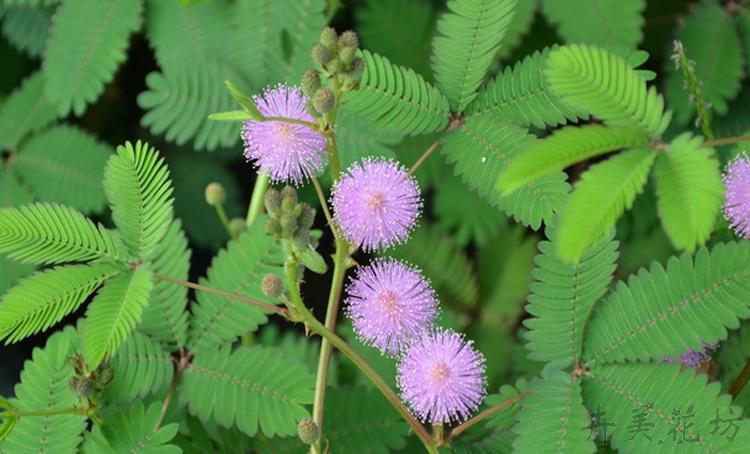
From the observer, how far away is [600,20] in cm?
200

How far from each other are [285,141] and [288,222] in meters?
0.16

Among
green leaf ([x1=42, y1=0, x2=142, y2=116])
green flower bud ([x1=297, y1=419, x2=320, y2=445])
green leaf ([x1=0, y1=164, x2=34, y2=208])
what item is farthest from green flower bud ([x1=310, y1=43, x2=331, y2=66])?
green leaf ([x1=0, y1=164, x2=34, y2=208])

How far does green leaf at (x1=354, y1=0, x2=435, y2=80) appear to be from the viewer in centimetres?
229

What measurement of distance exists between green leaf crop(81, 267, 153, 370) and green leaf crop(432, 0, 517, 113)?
2.12ft

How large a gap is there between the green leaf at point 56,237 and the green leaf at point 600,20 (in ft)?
3.89

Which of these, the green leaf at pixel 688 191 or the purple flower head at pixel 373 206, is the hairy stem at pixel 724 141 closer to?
the green leaf at pixel 688 191

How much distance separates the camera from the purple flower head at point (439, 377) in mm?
1303

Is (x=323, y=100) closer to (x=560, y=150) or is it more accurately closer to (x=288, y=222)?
(x=288, y=222)

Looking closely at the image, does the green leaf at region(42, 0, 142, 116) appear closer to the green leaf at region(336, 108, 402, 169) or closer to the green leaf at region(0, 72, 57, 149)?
the green leaf at region(0, 72, 57, 149)

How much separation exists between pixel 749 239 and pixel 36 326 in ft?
3.67

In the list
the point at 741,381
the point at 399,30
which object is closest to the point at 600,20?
the point at 399,30

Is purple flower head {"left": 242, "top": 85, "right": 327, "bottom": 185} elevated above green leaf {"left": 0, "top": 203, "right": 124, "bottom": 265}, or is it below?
above

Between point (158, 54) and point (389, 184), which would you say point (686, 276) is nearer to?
point (389, 184)

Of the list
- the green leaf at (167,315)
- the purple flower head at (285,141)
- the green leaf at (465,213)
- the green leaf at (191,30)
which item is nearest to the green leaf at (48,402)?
the green leaf at (167,315)
